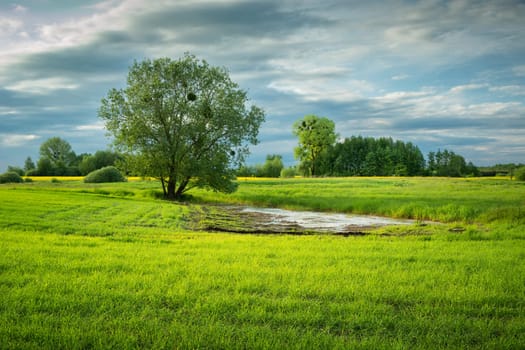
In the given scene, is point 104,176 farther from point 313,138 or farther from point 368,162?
point 368,162

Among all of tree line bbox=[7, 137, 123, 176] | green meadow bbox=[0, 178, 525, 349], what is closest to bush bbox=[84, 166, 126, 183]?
tree line bbox=[7, 137, 123, 176]

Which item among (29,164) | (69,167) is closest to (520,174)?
(69,167)

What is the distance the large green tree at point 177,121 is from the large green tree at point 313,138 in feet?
208

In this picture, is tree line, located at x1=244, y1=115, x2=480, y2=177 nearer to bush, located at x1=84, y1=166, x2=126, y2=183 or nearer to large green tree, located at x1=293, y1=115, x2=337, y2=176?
large green tree, located at x1=293, y1=115, x2=337, y2=176

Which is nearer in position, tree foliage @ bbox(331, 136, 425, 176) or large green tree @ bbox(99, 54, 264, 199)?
large green tree @ bbox(99, 54, 264, 199)

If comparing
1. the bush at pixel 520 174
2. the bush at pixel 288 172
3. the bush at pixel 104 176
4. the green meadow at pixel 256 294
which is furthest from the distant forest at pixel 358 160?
the green meadow at pixel 256 294

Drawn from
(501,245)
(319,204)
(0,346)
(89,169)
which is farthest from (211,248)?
(89,169)

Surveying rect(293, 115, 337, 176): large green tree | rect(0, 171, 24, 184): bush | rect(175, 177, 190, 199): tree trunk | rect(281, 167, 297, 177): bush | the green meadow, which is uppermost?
rect(293, 115, 337, 176): large green tree

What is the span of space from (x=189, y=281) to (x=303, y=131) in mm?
99428

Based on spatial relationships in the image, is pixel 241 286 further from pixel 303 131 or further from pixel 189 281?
pixel 303 131

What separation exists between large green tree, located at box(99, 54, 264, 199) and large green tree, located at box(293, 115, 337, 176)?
A: 6337 cm

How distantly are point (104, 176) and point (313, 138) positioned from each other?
55351mm

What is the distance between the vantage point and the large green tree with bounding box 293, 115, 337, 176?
105 meters

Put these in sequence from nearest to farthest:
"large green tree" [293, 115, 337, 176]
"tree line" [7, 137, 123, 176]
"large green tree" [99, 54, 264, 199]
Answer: "large green tree" [99, 54, 264, 199]
"tree line" [7, 137, 123, 176]
"large green tree" [293, 115, 337, 176]
